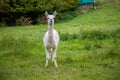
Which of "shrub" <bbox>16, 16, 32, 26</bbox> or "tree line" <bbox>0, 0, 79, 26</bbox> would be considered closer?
"tree line" <bbox>0, 0, 79, 26</bbox>

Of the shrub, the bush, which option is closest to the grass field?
the shrub

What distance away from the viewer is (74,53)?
1591cm

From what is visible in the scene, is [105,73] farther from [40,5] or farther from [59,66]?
[40,5]

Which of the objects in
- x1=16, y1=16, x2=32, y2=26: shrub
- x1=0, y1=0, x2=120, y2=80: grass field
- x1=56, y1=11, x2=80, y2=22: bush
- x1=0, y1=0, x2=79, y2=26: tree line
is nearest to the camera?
x1=0, y1=0, x2=120, y2=80: grass field

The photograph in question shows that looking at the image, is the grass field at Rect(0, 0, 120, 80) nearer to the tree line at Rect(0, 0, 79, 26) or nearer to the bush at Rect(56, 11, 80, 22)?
the tree line at Rect(0, 0, 79, 26)

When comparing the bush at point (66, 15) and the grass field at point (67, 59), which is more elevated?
the grass field at point (67, 59)

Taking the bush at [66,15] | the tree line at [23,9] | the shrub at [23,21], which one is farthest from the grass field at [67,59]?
the bush at [66,15]

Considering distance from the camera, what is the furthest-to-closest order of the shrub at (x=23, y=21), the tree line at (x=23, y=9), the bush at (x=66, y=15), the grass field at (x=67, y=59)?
the bush at (x=66, y=15) → the shrub at (x=23, y=21) → the tree line at (x=23, y=9) → the grass field at (x=67, y=59)

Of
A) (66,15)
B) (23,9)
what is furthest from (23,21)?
(66,15)

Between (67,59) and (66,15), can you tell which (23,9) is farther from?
(67,59)

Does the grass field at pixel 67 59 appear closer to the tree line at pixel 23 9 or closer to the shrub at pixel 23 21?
the shrub at pixel 23 21

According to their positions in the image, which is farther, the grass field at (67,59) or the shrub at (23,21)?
the shrub at (23,21)

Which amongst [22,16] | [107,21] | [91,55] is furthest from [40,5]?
[91,55]

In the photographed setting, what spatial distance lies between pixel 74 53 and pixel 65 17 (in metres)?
19.5
